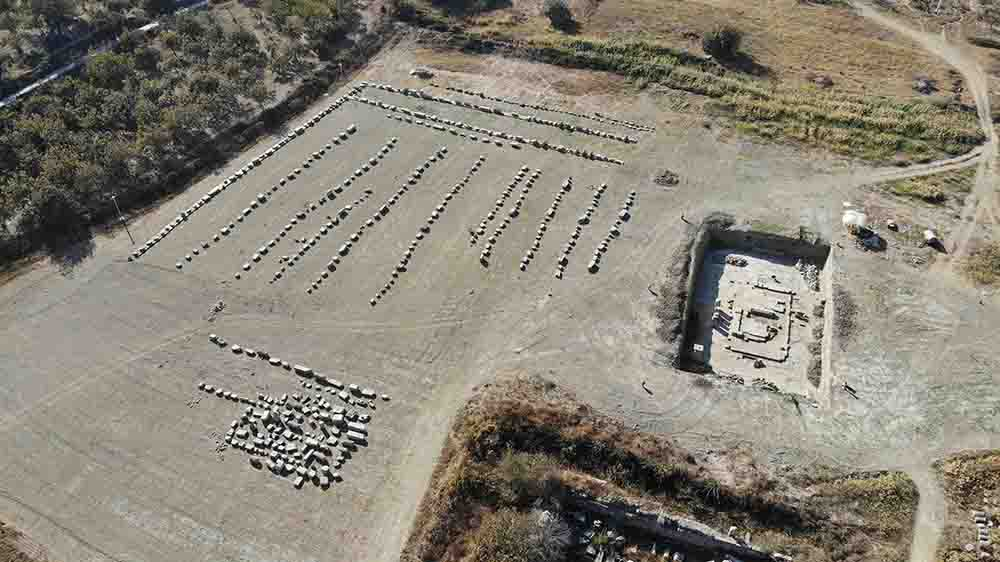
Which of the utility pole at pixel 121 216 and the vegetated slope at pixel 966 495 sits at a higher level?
the utility pole at pixel 121 216

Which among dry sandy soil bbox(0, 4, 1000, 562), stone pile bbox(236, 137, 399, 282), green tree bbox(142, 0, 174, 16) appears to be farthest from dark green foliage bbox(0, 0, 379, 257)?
stone pile bbox(236, 137, 399, 282)

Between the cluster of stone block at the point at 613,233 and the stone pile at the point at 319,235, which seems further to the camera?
the stone pile at the point at 319,235

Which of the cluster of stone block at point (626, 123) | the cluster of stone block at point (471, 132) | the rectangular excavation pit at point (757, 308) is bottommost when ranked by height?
the rectangular excavation pit at point (757, 308)

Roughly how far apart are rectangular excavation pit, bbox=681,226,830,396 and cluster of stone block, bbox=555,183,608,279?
792 cm

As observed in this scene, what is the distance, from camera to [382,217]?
169 feet

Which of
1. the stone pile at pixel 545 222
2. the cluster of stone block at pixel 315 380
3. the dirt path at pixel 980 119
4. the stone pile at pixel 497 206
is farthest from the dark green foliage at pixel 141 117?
the dirt path at pixel 980 119

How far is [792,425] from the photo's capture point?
123 ft

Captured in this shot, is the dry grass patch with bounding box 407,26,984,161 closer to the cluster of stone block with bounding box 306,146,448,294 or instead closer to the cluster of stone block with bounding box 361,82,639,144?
the cluster of stone block with bounding box 361,82,639,144

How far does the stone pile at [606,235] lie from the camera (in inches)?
1843

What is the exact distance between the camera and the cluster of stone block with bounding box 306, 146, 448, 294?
1854 inches

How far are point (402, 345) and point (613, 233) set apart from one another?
684 inches

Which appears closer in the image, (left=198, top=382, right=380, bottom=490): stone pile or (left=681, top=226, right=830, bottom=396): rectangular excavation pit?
(left=198, top=382, right=380, bottom=490): stone pile

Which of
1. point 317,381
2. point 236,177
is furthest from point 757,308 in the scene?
point 236,177

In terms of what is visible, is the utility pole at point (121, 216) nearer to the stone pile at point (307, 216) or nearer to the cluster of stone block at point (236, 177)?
the cluster of stone block at point (236, 177)
